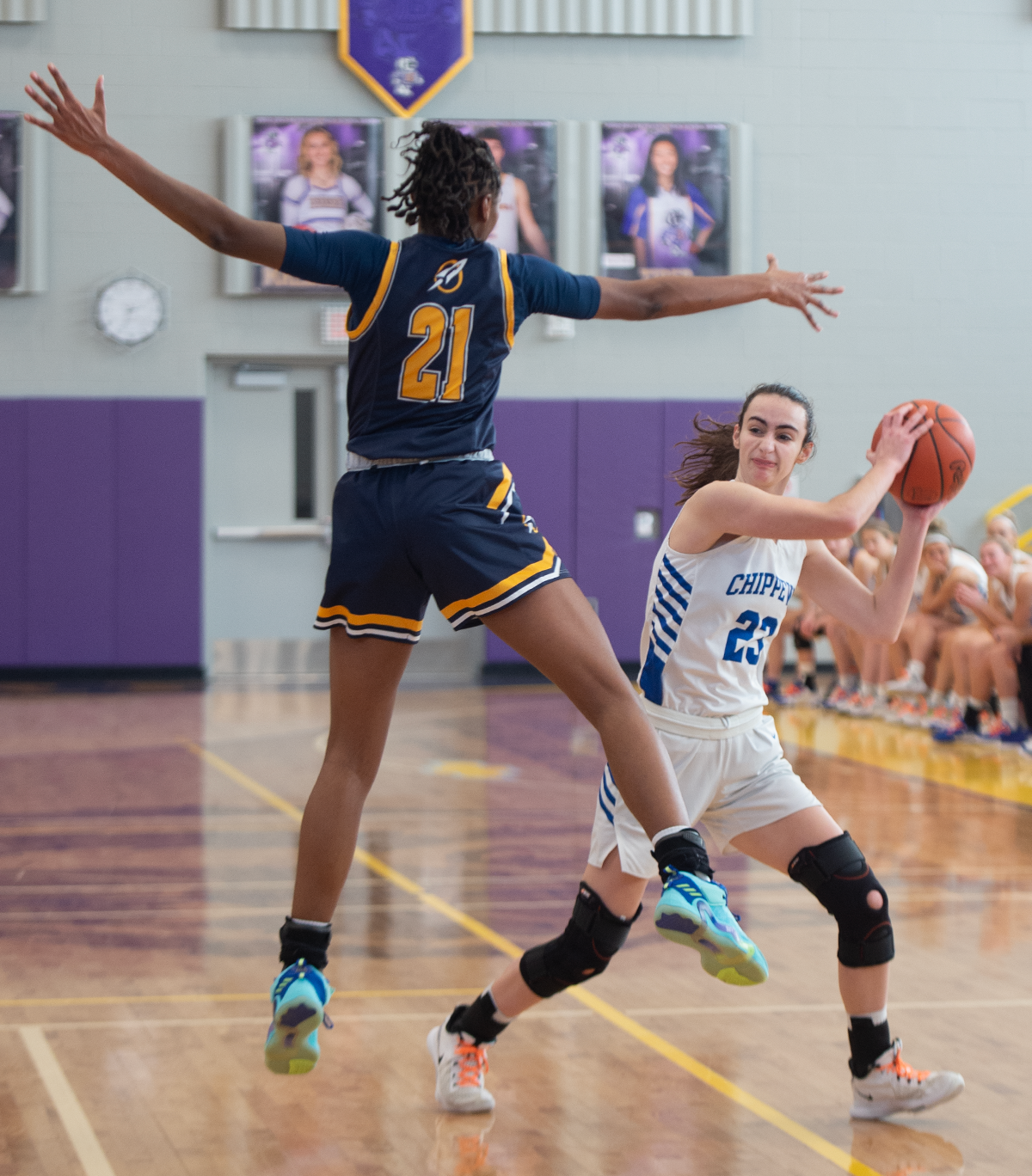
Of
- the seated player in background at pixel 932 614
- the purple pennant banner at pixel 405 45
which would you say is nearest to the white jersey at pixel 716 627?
the seated player in background at pixel 932 614

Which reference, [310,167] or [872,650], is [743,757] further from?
[310,167]

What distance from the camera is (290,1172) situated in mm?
2689

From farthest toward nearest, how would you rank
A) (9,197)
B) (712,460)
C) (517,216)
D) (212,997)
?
(517,216) < (9,197) < (212,997) < (712,460)

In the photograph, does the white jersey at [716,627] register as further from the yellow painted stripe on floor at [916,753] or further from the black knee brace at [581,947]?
the yellow painted stripe on floor at [916,753]

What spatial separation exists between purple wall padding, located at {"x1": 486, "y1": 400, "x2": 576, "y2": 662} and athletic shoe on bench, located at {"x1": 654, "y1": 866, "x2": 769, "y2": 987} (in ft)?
A: 33.0

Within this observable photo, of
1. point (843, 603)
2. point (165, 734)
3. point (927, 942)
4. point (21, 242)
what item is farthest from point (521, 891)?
point (21, 242)

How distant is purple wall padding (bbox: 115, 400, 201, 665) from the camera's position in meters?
12.4

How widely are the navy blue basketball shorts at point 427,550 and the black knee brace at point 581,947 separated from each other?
0.72m

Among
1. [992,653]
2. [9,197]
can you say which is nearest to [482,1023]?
[992,653]

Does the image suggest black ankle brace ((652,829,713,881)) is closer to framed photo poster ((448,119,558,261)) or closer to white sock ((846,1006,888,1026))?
white sock ((846,1006,888,1026))

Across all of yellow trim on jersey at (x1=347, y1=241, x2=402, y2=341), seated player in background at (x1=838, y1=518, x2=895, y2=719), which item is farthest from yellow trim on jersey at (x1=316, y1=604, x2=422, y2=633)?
seated player in background at (x1=838, y1=518, x2=895, y2=719)

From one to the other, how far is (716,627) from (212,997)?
5.79 feet

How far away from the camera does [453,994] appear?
12.7ft

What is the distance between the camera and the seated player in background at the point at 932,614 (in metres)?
9.03
